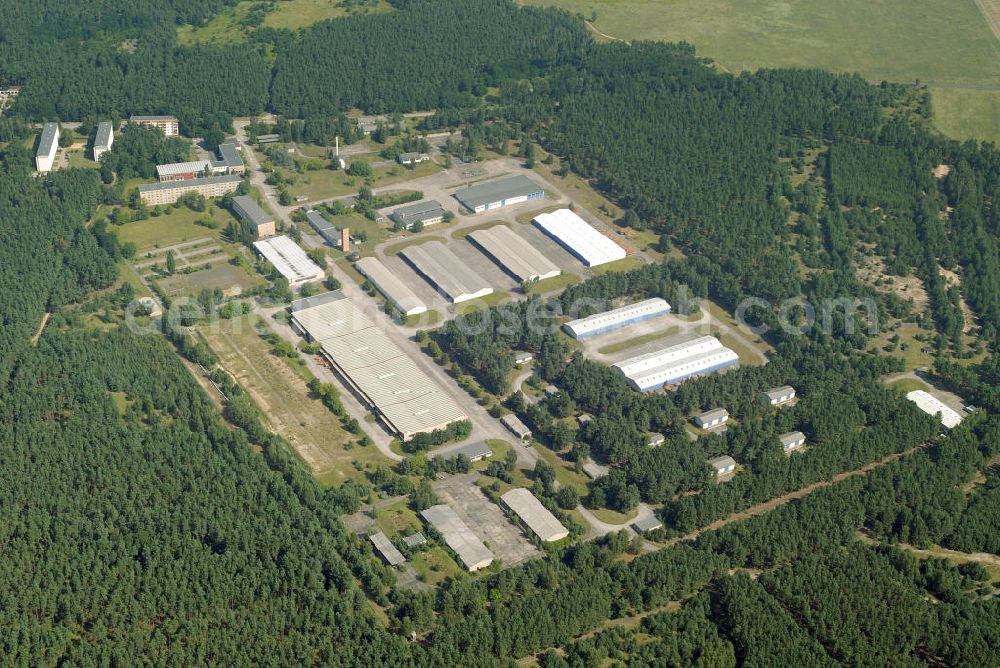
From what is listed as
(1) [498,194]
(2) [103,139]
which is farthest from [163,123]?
(1) [498,194]

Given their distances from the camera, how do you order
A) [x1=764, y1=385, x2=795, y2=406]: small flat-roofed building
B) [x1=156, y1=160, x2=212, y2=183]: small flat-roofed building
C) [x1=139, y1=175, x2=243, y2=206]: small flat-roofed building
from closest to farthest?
[x1=764, y1=385, x2=795, y2=406]: small flat-roofed building < [x1=139, y1=175, x2=243, y2=206]: small flat-roofed building < [x1=156, y1=160, x2=212, y2=183]: small flat-roofed building

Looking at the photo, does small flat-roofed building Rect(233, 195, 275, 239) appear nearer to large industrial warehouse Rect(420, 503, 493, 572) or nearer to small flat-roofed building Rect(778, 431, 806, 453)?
large industrial warehouse Rect(420, 503, 493, 572)

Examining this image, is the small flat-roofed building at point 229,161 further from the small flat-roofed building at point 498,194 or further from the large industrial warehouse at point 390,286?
the small flat-roofed building at point 498,194

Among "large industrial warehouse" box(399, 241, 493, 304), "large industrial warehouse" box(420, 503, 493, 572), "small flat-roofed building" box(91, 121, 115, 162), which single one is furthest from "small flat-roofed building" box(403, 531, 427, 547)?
"small flat-roofed building" box(91, 121, 115, 162)

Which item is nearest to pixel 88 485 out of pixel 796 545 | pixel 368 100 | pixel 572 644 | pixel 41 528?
pixel 41 528

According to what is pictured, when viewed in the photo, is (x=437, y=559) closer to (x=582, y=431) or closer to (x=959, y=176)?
(x=582, y=431)
